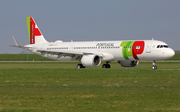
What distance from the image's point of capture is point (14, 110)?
11.7m

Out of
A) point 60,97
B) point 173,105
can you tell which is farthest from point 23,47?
point 173,105

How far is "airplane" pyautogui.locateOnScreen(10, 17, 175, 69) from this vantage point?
4306 cm

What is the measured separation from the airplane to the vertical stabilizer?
1115 millimetres

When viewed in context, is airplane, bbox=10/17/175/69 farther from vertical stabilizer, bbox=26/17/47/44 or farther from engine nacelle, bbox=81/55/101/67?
vertical stabilizer, bbox=26/17/47/44

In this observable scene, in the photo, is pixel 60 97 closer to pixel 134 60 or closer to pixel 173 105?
pixel 173 105

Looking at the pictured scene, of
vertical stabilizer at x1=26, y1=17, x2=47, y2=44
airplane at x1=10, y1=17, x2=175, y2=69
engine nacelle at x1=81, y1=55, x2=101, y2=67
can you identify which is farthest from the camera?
vertical stabilizer at x1=26, y1=17, x2=47, y2=44

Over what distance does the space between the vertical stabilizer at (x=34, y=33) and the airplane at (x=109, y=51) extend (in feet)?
3.66

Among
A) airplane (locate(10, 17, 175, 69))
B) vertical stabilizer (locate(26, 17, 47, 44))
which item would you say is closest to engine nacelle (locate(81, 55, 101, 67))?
airplane (locate(10, 17, 175, 69))

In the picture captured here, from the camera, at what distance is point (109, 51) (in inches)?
1834

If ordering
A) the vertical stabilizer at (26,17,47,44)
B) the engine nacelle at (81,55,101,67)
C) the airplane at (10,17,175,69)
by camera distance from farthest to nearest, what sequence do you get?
the vertical stabilizer at (26,17,47,44) → the engine nacelle at (81,55,101,67) → the airplane at (10,17,175,69)

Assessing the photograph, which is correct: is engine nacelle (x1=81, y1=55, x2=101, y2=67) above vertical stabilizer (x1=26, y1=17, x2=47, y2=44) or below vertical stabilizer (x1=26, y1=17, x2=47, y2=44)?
below

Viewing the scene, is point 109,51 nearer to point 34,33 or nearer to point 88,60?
point 88,60

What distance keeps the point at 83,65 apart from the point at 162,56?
11251mm

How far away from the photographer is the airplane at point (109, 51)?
43062mm
